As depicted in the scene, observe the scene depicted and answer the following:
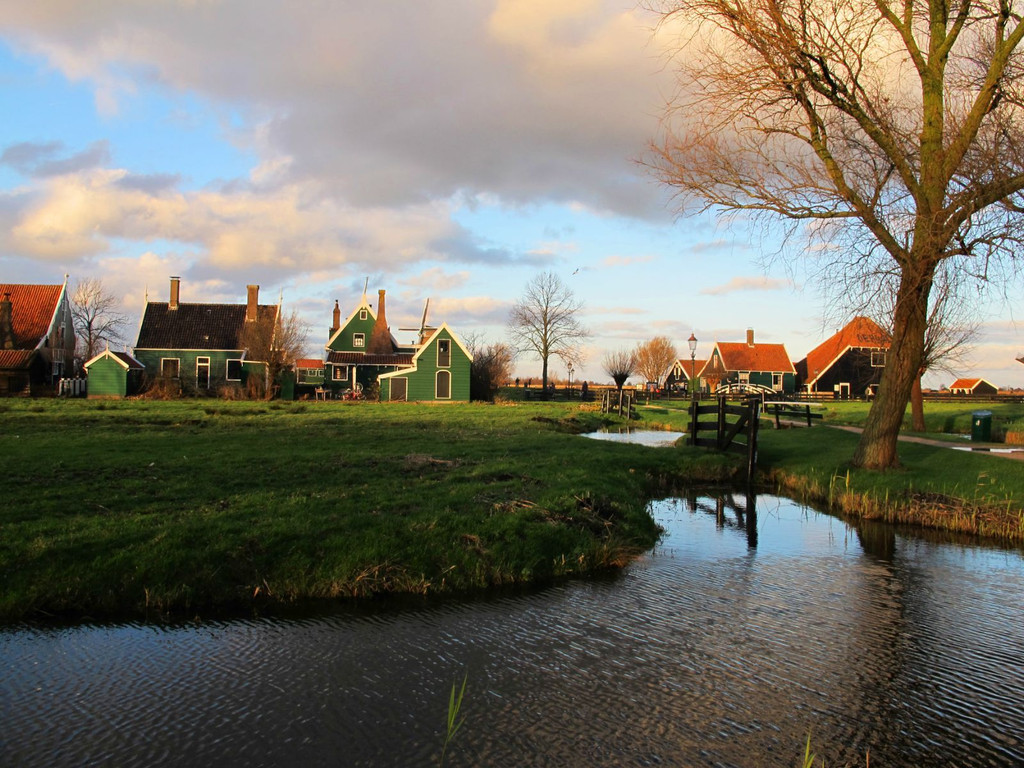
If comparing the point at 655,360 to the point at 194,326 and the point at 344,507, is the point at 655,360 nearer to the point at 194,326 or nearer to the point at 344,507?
the point at 194,326

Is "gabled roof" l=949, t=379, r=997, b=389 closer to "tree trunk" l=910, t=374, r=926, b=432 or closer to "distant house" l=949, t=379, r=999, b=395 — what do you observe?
"distant house" l=949, t=379, r=999, b=395

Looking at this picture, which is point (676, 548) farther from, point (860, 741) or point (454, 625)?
point (860, 741)

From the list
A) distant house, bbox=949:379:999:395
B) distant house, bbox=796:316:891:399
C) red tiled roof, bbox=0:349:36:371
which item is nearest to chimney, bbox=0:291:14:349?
red tiled roof, bbox=0:349:36:371

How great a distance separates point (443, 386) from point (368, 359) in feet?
33.4

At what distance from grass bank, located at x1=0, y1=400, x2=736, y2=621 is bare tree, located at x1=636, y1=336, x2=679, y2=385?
83.2 m

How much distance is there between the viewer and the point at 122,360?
4906 centimetres

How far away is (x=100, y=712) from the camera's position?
219 inches

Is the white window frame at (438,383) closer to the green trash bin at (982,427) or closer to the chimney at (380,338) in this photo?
the chimney at (380,338)

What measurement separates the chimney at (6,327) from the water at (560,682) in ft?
168

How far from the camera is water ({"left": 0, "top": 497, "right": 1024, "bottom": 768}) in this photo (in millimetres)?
5188

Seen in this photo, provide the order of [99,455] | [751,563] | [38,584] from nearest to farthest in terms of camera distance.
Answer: [38,584]
[751,563]
[99,455]

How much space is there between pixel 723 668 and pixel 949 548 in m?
6.92

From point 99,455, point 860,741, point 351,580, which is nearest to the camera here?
point 860,741

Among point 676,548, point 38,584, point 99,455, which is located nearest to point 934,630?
point 676,548
